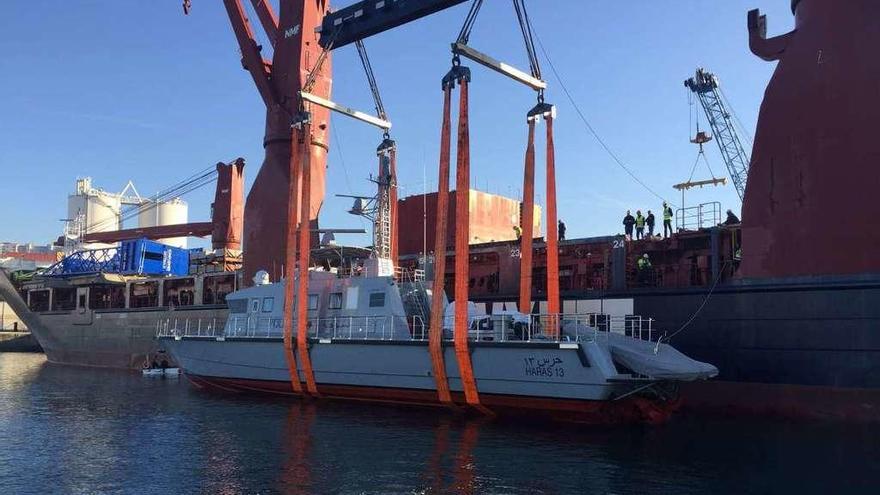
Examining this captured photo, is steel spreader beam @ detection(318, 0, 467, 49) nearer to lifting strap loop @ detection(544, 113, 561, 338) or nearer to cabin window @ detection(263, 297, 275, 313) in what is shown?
lifting strap loop @ detection(544, 113, 561, 338)

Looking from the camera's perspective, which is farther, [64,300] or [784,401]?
[64,300]

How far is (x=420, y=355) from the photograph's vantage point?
63.6ft

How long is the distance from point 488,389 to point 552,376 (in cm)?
189

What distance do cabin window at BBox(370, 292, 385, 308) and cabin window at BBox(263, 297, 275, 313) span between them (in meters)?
4.54

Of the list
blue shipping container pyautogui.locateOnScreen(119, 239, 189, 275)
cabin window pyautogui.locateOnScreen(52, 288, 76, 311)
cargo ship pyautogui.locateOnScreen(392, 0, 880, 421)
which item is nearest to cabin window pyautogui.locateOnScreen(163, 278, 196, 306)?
blue shipping container pyautogui.locateOnScreen(119, 239, 189, 275)

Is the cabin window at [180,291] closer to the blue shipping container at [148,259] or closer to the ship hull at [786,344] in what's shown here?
the blue shipping container at [148,259]

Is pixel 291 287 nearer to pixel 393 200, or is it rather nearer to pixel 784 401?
pixel 393 200

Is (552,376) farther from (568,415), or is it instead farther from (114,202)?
(114,202)

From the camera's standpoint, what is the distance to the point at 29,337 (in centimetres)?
5706

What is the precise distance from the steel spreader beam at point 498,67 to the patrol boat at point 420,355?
6.97 metres

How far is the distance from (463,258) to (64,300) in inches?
1507

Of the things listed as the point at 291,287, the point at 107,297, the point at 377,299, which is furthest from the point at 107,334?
the point at 377,299

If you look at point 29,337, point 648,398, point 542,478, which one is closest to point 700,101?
point 648,398

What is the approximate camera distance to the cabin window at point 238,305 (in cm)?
2572
